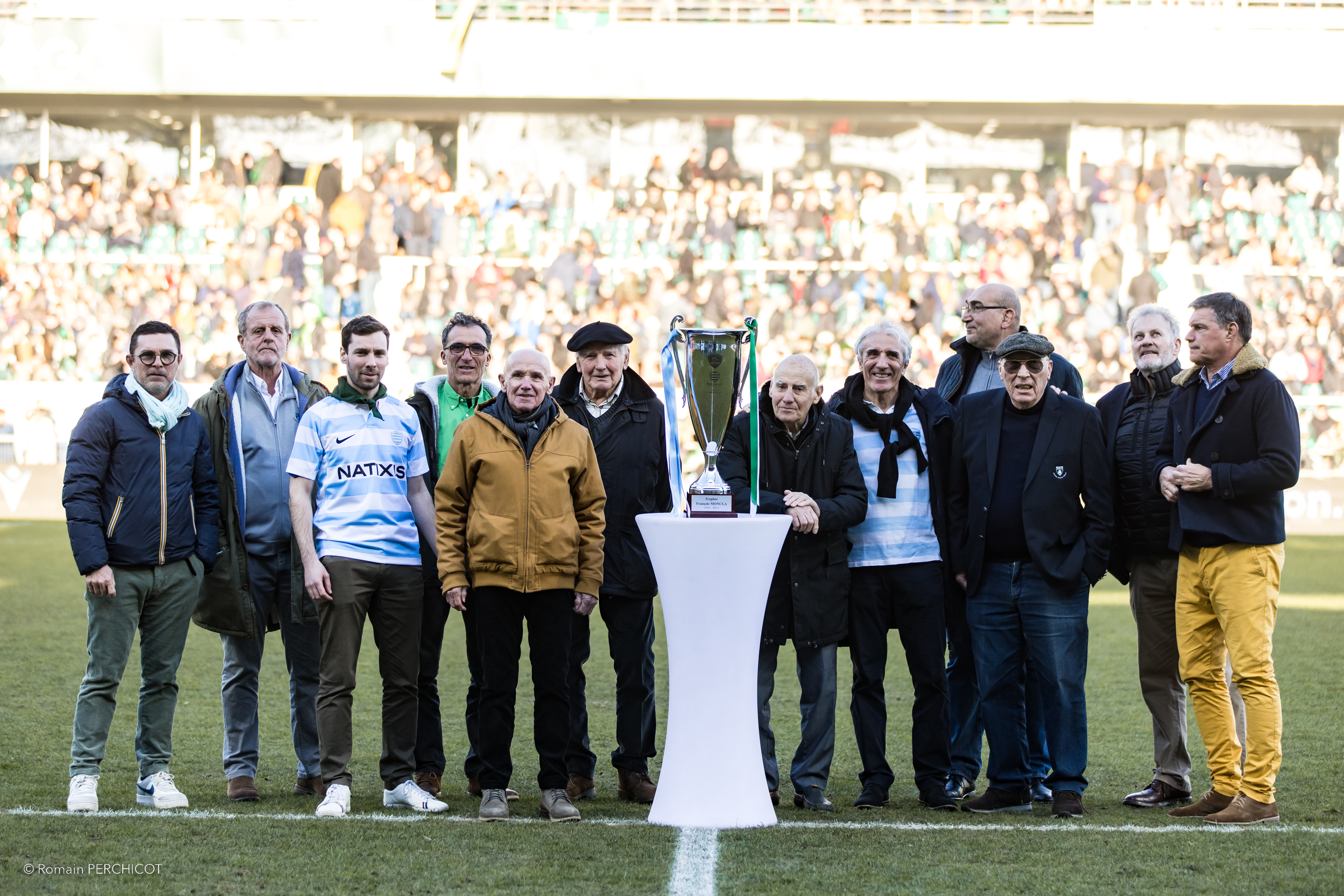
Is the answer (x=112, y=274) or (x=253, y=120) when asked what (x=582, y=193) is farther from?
(x=112, y=274)

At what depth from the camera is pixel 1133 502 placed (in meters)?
5.50

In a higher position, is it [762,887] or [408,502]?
[408,502]

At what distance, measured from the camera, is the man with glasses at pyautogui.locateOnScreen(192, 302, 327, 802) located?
5.41m

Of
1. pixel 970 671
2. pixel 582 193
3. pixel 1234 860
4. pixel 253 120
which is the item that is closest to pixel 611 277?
pixel 582 193

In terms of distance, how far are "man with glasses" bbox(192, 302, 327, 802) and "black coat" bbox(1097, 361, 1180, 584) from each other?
307cm

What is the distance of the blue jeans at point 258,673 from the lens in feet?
17.9

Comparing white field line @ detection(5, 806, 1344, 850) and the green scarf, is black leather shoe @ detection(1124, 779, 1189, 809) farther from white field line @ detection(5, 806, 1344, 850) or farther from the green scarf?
the green scarf

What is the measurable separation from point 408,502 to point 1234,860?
3.06 metres

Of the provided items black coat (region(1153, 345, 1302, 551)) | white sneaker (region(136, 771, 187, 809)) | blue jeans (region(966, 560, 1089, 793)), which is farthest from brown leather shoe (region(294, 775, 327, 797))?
black coat (region(1153, 345, 1302, 551))

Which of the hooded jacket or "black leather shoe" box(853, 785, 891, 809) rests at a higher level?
the hooded jacket

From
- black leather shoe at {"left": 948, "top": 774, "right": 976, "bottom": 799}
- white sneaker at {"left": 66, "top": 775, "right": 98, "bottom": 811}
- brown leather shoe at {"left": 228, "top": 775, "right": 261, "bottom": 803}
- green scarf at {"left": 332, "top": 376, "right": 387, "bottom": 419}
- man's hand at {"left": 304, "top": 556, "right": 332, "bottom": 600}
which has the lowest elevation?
black leather shoe at {"left": 948, "top": 774, "right": 976, "bottom": 799}

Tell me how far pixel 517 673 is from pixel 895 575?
148 cm

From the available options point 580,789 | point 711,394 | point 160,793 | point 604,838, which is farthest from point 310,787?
point 711,394

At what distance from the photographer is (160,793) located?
515 cm
